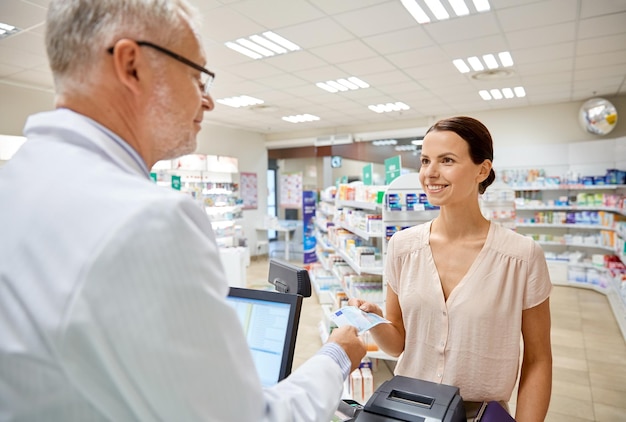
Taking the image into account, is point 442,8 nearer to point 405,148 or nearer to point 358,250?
point 358,250

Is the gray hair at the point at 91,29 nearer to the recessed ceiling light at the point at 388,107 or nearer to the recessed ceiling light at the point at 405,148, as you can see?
the recessed ceiling light at the point at 388,107

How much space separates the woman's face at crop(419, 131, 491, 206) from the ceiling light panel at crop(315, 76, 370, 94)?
199 inches

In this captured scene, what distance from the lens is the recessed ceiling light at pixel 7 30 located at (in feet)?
13.7

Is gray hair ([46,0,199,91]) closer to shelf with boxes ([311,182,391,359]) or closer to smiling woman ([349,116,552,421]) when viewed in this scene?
smiling woman ([349,116,552,421])

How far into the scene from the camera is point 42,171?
608mm

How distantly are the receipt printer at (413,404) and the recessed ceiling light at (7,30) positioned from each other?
509cm

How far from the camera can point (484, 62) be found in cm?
562

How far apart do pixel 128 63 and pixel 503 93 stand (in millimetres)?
7912

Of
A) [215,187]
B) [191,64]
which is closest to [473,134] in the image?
[191,64]

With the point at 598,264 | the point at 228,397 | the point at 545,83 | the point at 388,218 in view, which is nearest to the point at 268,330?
the point at 228,397

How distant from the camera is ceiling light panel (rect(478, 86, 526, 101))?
23.4 ft

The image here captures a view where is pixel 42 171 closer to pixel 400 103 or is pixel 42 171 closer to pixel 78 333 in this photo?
pixel 78 333

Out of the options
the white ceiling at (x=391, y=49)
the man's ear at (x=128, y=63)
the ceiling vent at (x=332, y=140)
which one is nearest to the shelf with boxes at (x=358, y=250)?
the white ceiling at (x=391, y=49)

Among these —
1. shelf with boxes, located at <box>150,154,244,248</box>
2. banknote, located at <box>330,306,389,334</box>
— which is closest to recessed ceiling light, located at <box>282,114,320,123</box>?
shelf with boxes, located at <box>150,154,244,248</box>
